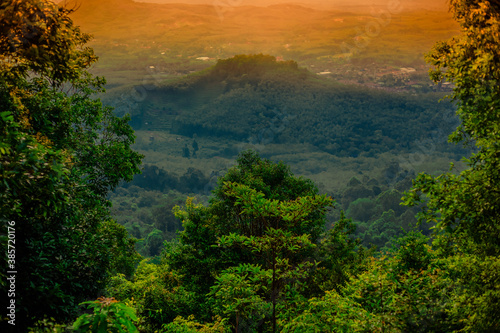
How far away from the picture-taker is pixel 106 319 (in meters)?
5.30

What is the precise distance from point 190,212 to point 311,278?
7536mm

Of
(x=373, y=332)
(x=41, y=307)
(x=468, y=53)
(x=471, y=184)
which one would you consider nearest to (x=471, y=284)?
(x=471, y=184)

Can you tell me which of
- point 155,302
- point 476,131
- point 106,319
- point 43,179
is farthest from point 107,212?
point 476,131

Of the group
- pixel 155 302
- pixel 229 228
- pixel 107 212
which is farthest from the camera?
pixel 229 228

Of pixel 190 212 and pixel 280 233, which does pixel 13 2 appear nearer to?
pixel 280 233

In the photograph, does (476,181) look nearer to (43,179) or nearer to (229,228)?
(43,179)

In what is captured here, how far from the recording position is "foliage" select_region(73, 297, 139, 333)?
5293mm

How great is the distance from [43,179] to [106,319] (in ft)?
10.7

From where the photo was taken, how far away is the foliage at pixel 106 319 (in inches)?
208

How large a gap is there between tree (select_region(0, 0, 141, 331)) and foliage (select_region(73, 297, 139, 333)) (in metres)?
2.43

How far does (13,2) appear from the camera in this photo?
8758 millimetres

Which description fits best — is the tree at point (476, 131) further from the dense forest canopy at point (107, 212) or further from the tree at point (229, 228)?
the tree at point (229, 228)

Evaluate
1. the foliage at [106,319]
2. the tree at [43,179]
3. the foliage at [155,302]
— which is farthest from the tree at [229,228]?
the foliage at [106,319]

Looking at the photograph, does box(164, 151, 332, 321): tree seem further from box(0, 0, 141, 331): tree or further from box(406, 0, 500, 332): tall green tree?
box(406, 0, 500, 332): tall green tree
